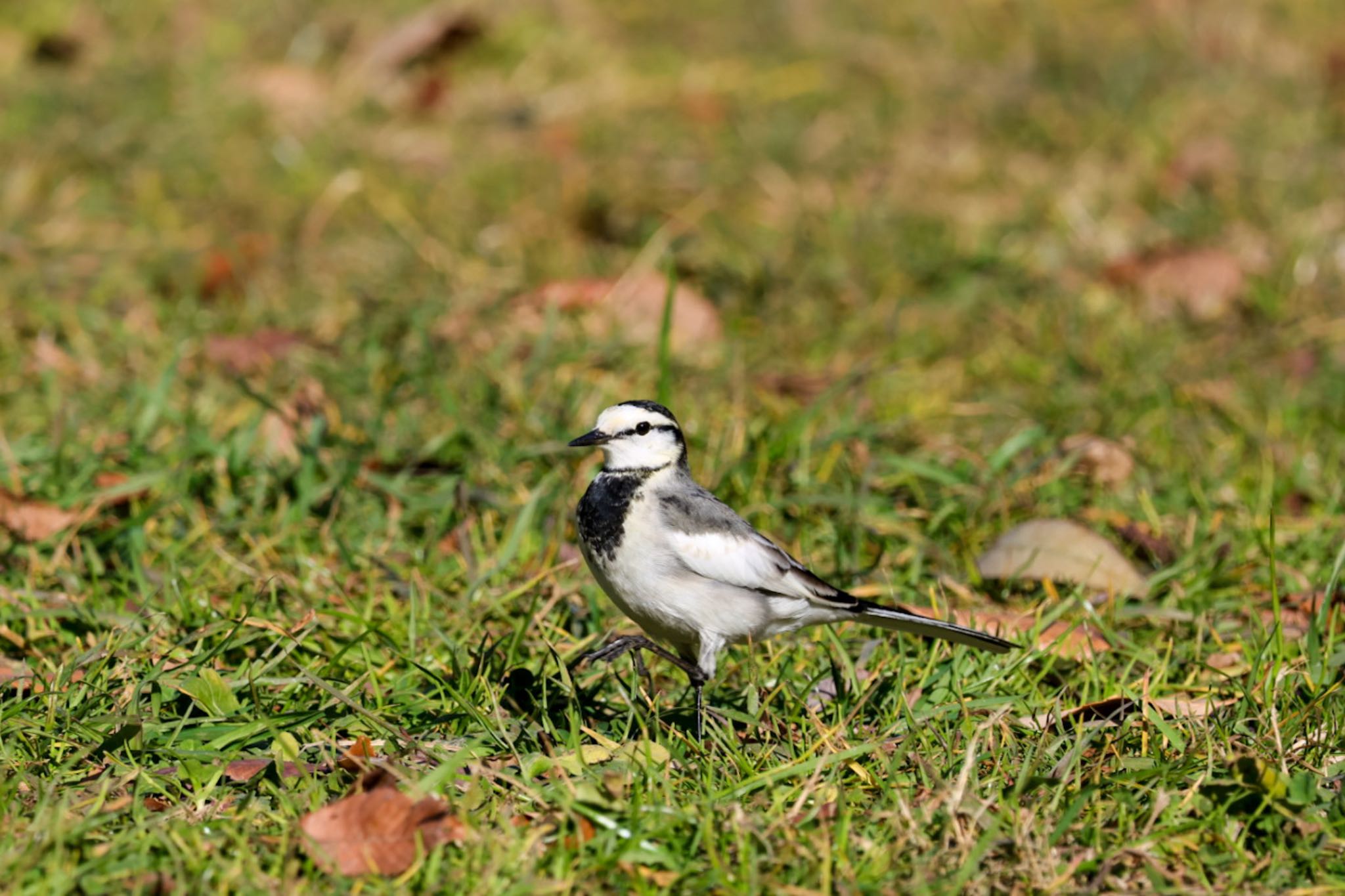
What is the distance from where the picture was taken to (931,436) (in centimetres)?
527

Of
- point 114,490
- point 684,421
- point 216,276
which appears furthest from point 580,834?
point 216,276

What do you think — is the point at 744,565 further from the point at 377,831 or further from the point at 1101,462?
the point at 1101,462

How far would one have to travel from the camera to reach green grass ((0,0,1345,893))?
297 centimetres

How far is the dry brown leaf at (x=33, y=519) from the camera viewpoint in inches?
165

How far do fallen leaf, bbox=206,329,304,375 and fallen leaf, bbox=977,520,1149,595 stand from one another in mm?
2578

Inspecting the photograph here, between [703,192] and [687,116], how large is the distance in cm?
101

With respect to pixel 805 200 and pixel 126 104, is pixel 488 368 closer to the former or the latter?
pixel 805 200

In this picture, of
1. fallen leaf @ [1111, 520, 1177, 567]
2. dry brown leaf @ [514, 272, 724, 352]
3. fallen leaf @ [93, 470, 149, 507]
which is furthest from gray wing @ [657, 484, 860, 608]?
dry brown leaf @ [514, 272, 724, 352]

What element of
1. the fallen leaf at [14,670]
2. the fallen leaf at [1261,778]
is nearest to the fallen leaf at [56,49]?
the fallen leaf at [14,670]

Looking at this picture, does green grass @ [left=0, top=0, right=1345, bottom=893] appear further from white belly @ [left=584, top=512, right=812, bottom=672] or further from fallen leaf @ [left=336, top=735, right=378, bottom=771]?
white belly @ [left=584, top=512, right=812, bottom=672]

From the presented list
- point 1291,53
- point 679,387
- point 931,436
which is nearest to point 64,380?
point 679,387

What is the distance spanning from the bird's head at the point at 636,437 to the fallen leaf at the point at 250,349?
6.67ft

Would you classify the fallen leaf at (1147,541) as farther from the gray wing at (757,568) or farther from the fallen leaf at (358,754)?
the fallen leaf at (358,754)

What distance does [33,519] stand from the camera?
422 centimetres
